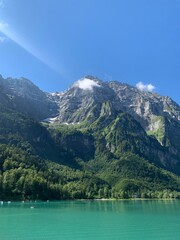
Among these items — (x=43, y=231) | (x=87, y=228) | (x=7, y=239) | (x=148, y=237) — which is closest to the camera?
(x=7, y=239)

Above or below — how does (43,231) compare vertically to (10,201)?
below

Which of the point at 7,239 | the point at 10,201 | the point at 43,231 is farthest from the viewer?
the point at 10,201

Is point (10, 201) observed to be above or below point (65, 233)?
above

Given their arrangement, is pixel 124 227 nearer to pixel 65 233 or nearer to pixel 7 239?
pixel 65 233

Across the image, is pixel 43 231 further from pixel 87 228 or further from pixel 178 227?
pixel 178 227

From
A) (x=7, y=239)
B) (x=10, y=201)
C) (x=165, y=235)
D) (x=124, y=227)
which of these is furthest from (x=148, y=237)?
(x=10, y=201)

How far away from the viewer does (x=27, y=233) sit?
7206 cm

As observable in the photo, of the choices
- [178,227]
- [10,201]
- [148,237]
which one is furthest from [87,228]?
[10,201]

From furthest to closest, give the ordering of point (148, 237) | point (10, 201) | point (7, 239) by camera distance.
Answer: point (10, 201), point (148, 237), point (7, 239)

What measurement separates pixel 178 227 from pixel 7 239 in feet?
151

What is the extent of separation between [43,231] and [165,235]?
27.0 m

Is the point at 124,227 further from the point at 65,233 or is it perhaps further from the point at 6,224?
the point at 6,224

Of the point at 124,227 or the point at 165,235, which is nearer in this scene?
the point at 165,235

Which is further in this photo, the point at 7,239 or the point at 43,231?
the point at 43,231
